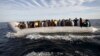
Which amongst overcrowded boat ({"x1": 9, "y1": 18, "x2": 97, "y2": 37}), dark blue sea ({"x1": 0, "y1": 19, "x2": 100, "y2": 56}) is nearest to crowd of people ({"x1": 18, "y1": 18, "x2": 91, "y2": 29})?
overcrowded boat ({"x1": 9, "y1": 18, "x2": 97, "y2": 37})

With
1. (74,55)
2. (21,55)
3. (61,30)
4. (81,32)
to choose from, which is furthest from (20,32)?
(74,55)

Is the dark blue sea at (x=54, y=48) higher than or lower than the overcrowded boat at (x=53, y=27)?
lower

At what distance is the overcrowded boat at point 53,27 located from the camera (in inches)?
1204

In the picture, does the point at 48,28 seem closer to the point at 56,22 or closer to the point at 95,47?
the point at 56,22

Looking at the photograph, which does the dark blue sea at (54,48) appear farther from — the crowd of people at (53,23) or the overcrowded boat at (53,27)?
the crowd of people at (53,23)

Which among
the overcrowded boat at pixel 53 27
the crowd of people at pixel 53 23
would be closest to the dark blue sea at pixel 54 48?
the overcrowded boat at pixel 53 27

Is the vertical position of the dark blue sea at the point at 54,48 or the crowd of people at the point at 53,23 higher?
the crowd of people at the point at 53,23

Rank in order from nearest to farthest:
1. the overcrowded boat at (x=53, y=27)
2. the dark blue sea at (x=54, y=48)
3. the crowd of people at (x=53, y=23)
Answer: the dark blue sea at (x=54, y=48) < the overcrowded boat at (x=53, y=27) < the crowd of people at (x=53, y=23)

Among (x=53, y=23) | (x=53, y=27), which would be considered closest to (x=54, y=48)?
(x=53, y=27)

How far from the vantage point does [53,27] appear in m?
31.2

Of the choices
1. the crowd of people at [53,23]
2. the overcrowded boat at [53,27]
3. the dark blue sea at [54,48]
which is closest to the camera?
the dark blue sea at [54,48]

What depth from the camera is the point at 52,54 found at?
15.8 meters

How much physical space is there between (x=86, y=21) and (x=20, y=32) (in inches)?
428

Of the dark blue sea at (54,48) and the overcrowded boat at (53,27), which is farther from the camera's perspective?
the overcrowded boat at (53,27)
